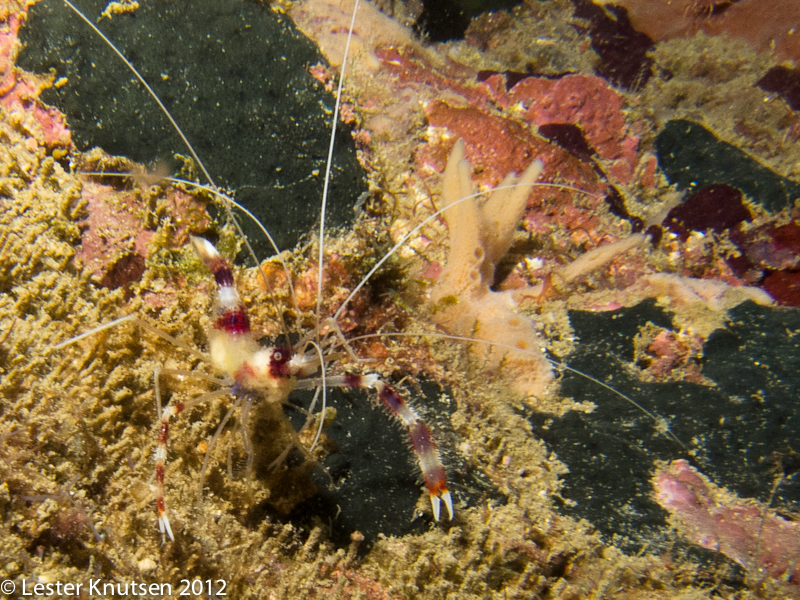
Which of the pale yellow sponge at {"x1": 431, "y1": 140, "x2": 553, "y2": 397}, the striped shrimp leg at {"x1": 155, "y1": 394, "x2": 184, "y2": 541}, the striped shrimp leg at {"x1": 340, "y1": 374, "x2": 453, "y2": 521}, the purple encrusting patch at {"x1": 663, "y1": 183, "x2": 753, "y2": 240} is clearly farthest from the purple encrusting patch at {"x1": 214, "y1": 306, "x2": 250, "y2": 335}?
the purple encrusting patch at {"x1": 663, "y1": 183, "x2": 753, "y2": 240}

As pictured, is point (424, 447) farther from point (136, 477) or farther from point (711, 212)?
point (711, 212)

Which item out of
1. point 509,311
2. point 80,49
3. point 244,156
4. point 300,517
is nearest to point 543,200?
point 509,311

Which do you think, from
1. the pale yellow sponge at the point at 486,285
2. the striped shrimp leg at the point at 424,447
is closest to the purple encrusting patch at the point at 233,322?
the striped shrimp leg at the point at 424,447

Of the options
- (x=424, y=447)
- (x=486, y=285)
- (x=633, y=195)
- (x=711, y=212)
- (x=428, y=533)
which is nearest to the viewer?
(x=424, y=447)

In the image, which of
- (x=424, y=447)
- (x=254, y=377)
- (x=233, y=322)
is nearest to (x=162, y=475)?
(x=254, y=377)

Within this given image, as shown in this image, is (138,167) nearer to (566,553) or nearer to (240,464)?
(240,464)

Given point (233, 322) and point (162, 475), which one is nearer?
point (162, 475)

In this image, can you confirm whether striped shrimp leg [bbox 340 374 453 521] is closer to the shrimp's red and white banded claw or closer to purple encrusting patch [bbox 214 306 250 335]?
the shrimp's red and white banded claw

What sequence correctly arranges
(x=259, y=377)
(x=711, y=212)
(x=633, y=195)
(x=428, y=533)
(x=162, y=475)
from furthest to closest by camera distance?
(x=633, y=195)
(x=711, y=212)
(x=428, y=533)
(x=259, y=377)
(x=162, y=475)
